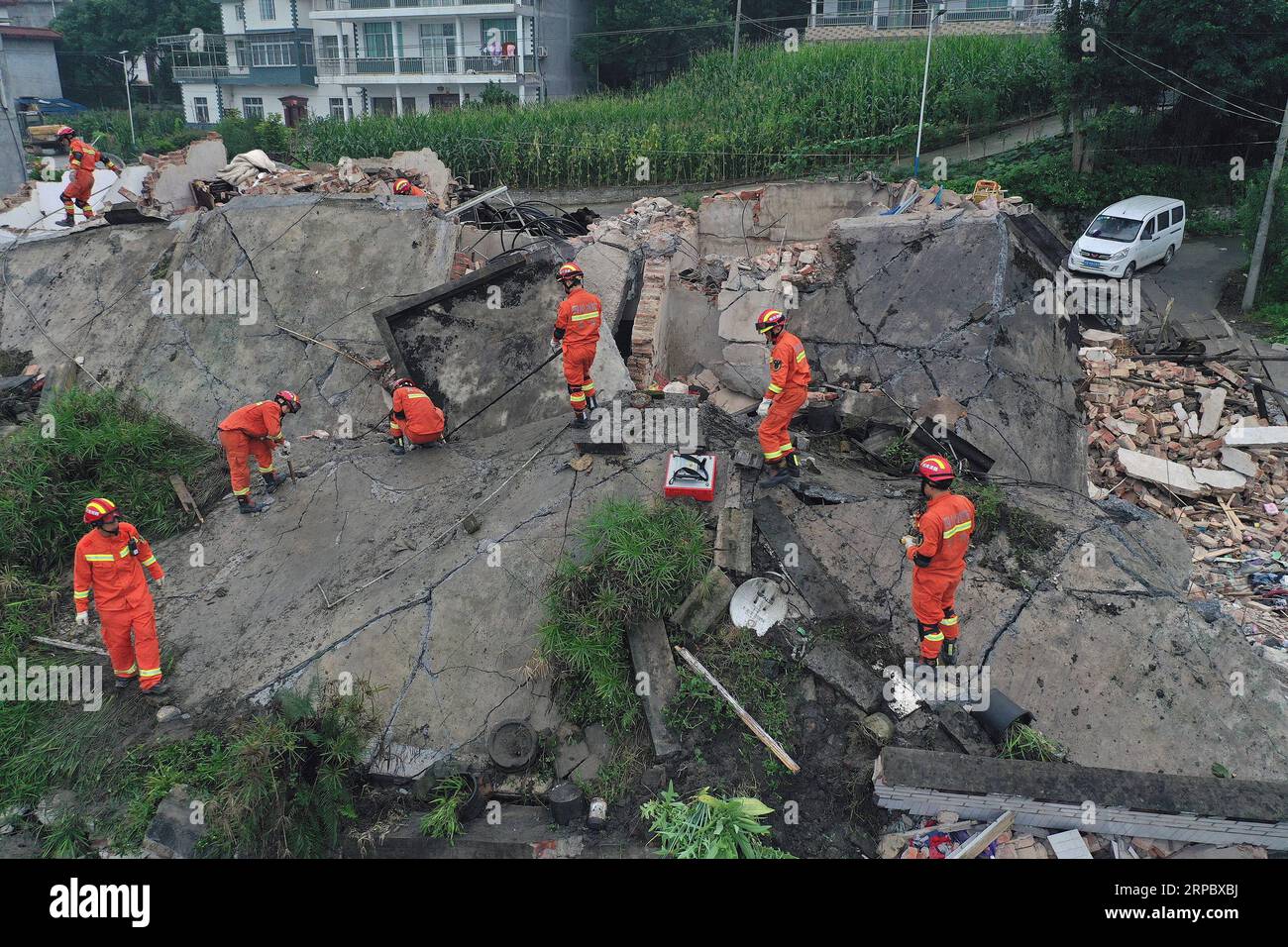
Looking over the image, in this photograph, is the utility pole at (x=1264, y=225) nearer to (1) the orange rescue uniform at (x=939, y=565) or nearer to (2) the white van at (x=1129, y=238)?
(2) the white van at (x=1129, y=238)

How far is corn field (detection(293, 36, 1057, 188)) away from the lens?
896 inches

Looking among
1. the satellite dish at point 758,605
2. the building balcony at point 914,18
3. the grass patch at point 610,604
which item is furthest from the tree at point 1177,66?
the grass patch at point 610,604

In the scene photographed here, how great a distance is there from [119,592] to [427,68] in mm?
32808

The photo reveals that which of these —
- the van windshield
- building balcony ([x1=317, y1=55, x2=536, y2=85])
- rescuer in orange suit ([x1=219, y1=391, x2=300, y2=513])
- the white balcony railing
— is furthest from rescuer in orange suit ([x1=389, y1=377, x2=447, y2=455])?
the white balcony railing

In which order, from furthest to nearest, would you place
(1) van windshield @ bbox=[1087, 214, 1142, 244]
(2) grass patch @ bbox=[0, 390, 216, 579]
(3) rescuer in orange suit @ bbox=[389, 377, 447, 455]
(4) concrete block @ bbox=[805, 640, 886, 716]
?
(1) van windshield @ bbox=[1087, 214, 1142, 244], (3) rescuer in orange suit @ bbox=[389, 377, 447, 455], (2) grass patch @ bbox=[0, 390, 216, 579], (4) concrete block @ bbox=[805, 640, 886, 716]

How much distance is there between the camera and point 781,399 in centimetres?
691

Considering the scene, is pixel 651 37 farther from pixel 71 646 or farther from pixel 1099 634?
pixel 1099 634

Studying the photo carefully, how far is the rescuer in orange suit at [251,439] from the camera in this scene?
24.6 feet

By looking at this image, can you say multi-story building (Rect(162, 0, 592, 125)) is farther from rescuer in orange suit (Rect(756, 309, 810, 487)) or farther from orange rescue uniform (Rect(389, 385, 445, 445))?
rescuer in orange suit (Rect(756, 309, 810, 487))

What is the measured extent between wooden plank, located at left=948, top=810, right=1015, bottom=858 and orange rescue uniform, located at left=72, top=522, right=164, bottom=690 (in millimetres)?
5328

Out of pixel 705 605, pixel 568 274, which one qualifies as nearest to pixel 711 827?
pixel 705 605

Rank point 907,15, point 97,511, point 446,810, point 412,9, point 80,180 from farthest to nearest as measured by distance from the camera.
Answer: point 412,9, point 907,15, point 80,180, point 97,511, point 446,810

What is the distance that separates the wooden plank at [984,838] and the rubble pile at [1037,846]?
0.04 m

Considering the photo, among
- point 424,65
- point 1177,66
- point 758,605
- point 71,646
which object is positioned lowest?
point 71,646
